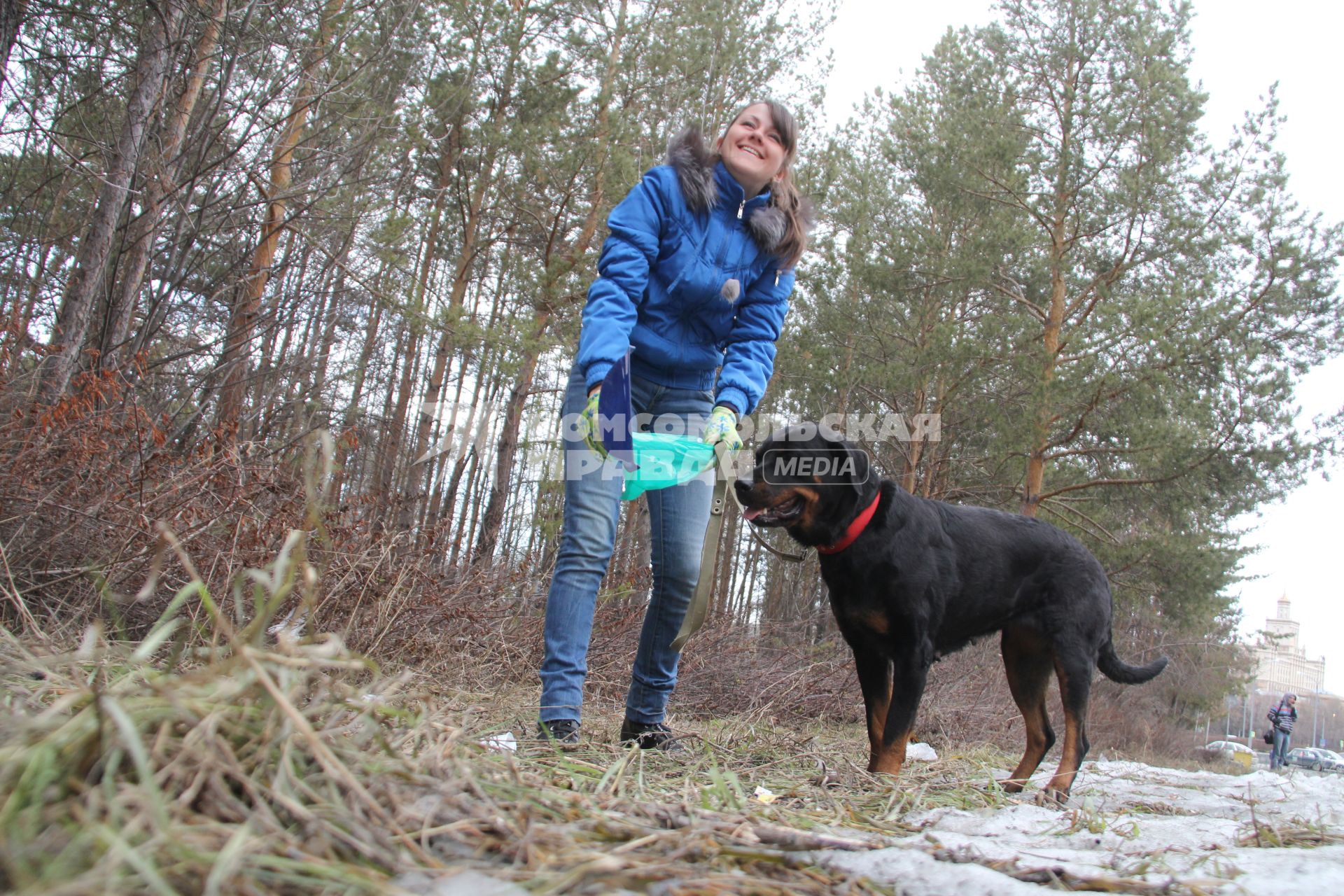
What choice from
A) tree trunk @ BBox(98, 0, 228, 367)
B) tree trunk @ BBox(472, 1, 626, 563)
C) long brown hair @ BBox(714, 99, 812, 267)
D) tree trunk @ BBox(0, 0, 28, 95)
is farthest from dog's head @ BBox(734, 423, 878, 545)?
tree trunk @ BBox(472, 1, 626, 563)

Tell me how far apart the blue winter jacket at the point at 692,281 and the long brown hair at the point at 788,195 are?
0.05 metres

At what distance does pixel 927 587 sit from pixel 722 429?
3.40ft

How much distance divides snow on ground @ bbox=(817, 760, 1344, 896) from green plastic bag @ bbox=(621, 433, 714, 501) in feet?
4.65

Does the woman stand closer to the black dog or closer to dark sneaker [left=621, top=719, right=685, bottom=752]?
dark sneaker [left=621, top=719, right=685, bottom=752]

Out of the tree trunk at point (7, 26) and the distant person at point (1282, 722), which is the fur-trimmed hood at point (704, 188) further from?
the distant person at point (1282, 722)

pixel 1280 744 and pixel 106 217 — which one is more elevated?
pixel 106 217

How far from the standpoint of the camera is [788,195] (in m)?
3.29

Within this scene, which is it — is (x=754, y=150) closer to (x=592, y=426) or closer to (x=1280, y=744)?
(x=592, y=426)

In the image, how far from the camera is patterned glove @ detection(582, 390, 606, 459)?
2.76 m

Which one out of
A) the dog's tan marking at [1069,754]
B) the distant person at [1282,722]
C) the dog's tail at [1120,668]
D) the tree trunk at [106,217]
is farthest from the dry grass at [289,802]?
the distant person at [1282,722]

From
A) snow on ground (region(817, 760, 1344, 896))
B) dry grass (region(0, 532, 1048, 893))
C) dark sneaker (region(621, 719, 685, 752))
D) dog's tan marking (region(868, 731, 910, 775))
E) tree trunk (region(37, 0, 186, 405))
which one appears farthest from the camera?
tree trunk (region(37, 0, 186, 405))

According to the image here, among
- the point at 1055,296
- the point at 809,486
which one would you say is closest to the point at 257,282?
Answer: the point at 809,486

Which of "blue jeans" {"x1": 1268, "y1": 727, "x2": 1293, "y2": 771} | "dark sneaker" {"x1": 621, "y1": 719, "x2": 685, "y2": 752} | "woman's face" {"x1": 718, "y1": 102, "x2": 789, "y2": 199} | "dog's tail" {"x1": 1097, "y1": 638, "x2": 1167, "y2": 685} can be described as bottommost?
"blue jeans" {"x1": 1268, "y1": 727, "x2": 1293, "y2": 771}

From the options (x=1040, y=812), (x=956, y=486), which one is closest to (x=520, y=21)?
(x=956, y=486)
